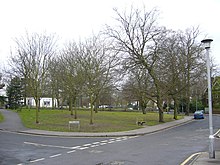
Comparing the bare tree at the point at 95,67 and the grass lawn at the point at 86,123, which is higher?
the bare tree at the point at 95,67

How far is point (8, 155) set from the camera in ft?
40.4

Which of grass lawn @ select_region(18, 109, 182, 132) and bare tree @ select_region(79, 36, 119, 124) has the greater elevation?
bare tree @ select_region(79, 36, 119, 124)

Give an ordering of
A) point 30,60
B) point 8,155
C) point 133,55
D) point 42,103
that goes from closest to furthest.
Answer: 1. point 8,155
2. point 30,60
3. point 133,55
4. point 42,103

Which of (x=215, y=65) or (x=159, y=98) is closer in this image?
(x=159, y=98)

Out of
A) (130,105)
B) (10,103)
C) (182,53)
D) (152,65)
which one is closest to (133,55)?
(152,65)

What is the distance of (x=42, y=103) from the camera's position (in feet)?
310

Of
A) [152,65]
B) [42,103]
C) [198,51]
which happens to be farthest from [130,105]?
[152,65]

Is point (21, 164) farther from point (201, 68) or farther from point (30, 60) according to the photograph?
point (201, 68)

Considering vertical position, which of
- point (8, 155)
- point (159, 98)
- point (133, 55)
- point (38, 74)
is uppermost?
point (133, 55)

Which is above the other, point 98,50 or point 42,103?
point 98,50

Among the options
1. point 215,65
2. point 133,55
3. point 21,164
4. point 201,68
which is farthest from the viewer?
point 215,65

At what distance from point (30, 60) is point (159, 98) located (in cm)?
1609

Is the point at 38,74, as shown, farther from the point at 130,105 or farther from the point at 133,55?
the point at 130,105

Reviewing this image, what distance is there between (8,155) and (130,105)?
83546mm
